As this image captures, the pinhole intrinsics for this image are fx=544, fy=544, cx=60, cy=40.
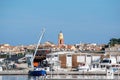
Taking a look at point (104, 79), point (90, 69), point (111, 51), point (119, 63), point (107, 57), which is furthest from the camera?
point (111, 51)

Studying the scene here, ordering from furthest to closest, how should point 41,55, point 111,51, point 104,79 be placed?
point 41,55 < point 111,51 < point 104,79

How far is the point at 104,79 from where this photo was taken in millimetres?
41688

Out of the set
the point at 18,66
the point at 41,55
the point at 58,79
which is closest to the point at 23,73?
the point at 18,66

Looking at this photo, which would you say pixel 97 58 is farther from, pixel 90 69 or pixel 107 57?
pixel 90 69

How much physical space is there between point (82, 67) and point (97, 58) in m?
11.6

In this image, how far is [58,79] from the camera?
4247 cm

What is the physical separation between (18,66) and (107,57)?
12410 millimetres

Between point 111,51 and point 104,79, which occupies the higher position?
point 111,51

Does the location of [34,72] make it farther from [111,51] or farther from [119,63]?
[111,51]

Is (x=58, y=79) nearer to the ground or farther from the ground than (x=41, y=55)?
nearer to the ground

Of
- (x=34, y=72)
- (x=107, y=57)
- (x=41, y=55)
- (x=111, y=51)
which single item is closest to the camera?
(x=34, y=72)

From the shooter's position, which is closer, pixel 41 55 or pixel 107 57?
pixel 107 57

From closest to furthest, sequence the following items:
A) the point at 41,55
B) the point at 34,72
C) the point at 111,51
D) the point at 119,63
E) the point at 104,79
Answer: the point at 104,79, the point at 34,72, the point at 119,63, the point at 111,51, the point at 41,55

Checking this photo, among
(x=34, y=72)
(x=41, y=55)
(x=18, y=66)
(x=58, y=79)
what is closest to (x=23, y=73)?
(x=34, y=72)
